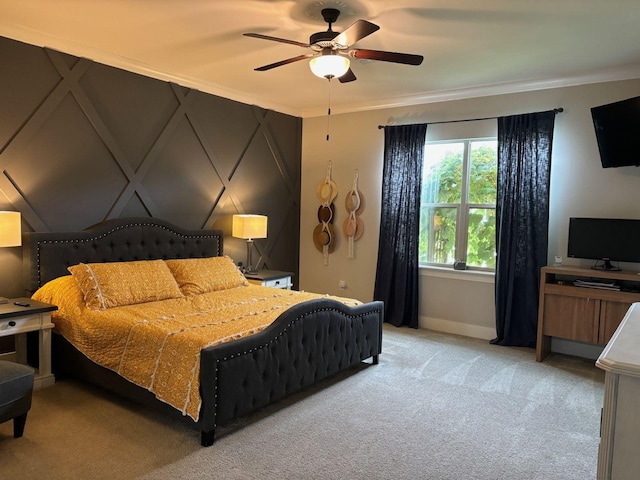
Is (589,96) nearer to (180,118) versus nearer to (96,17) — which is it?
(180,118)

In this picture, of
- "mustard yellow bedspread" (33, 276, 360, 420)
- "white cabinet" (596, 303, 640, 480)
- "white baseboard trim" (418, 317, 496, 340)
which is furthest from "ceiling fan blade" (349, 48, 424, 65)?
"white baseboard trim" (418, 317, 496, 340)

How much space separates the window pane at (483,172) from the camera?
16.5 feet

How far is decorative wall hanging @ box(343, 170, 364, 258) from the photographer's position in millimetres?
5891

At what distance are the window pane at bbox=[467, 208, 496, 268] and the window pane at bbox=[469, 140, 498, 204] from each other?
5.6 inches

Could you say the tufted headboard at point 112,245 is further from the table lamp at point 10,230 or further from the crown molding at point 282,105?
the crown molding at point 282,105

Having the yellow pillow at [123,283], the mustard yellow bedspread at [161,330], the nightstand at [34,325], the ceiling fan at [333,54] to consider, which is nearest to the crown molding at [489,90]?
the ceiling fan at [333,54]

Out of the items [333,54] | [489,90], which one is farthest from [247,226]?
[489,90]

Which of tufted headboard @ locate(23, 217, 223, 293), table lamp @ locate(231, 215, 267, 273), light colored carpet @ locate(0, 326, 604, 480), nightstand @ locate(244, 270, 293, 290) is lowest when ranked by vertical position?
light colored carpet @ locate(0, 326, 604, 480)

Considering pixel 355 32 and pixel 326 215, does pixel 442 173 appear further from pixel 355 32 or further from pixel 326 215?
pixel 355 32

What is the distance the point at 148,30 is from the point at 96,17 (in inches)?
14.2

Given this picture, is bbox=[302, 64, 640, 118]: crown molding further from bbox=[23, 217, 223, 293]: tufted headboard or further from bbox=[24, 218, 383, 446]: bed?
bbox=[24, 218, 383, 446]: bed

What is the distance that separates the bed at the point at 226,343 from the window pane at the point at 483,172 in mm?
1924

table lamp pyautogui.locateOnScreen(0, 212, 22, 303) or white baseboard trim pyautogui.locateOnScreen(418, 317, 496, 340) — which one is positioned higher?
table lamp pyautogui.locateOnScreen(0, 212, 22, 303)

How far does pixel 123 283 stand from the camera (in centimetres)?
363
